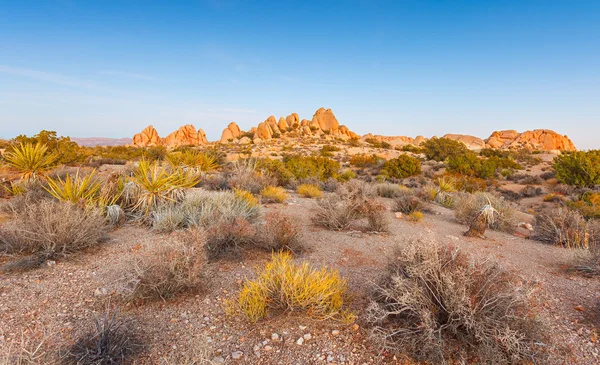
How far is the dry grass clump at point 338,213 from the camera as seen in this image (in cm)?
741

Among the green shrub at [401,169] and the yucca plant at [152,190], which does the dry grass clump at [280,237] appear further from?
the green shrub at [401,169]

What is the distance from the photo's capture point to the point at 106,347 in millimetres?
2732

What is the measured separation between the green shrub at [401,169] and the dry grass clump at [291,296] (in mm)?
19209

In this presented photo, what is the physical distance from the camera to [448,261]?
335 centimetres

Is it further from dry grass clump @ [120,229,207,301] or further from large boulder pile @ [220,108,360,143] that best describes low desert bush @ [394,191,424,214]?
large boulder pile @ [220,108,360,143]

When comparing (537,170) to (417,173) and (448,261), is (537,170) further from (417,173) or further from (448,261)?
(448,261)

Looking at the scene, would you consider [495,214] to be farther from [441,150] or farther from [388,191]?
[441,150]

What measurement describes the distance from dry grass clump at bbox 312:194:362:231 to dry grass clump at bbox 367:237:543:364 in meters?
4.05

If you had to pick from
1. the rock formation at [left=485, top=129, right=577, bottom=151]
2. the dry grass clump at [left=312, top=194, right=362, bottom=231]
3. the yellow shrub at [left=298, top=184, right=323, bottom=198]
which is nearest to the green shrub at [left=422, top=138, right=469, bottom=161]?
the yellow shrub at [left=298, top=184, right=323, bottom=198]

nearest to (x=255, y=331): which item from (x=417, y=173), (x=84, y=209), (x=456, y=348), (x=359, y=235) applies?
(x=456, y=348)

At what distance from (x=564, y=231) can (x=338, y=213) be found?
528 cm

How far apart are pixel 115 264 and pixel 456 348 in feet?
15.3

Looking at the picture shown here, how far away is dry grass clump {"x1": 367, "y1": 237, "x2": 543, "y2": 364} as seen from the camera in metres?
2.74

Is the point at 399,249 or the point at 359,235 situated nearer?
the point at 399,249
